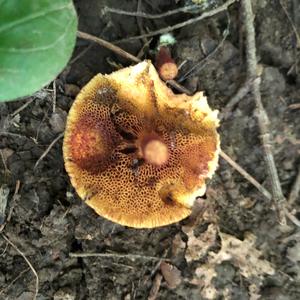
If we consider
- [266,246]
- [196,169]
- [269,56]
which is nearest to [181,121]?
[196,169]

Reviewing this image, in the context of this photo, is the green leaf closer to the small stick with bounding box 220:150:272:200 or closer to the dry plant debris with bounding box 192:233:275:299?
the small stick with bounding box 220:150:272:200

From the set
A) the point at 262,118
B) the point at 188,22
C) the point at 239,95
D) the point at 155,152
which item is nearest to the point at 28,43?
the point at 155,152

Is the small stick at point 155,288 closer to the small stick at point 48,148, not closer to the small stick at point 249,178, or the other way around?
the small stick at point 249,178

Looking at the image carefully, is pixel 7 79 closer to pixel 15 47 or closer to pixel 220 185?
pixel 15 47

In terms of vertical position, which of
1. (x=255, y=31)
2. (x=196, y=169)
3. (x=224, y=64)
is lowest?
(x=196, y=169)

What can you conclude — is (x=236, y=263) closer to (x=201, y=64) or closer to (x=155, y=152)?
(x=155, y=152)

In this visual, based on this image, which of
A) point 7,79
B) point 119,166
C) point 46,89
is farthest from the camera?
point 46,89

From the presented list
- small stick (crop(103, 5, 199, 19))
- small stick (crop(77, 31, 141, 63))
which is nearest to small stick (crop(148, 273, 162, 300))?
small stick (crop(77, 31, 141, 63))
